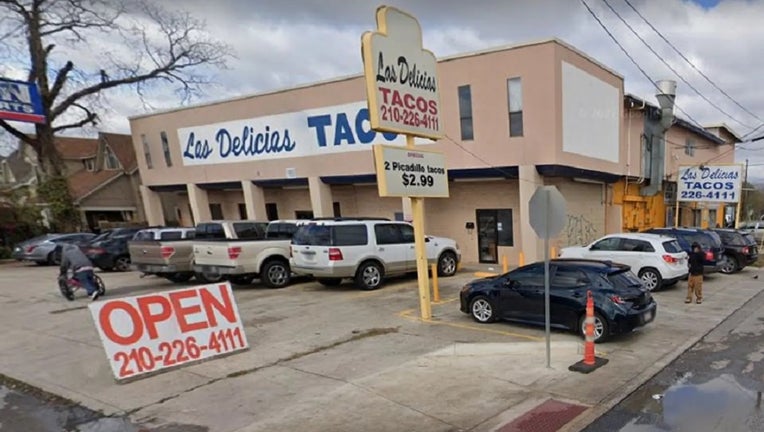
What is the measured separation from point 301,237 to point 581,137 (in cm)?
1074

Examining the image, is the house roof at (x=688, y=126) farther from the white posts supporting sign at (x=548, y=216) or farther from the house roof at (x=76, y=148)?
the house roof at (x=76, y=148)

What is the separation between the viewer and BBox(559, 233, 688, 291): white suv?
11977 millimetres

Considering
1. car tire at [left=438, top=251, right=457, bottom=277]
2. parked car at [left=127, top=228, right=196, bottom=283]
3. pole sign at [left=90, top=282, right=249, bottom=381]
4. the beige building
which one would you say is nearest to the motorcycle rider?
parked car at [left=127, top=228, right=196, bottom=283]

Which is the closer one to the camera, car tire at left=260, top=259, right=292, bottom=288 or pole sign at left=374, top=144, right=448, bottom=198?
pole sign at left=374, top=144, right=448, bottom=198

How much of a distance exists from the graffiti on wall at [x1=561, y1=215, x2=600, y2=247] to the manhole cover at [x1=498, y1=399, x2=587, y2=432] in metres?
12.7

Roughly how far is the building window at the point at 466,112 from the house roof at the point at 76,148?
1378 inches

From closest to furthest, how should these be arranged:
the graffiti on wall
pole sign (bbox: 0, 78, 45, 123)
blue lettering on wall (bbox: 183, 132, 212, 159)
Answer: the graffiti on wall
pole sign (bbox: 0, 78, 45, 123)
blue lettering on wall (bbox: 183, 132, 212, 159)

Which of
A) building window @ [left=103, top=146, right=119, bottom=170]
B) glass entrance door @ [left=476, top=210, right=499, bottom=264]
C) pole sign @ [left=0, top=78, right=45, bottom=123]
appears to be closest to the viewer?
glass entrance door @ [left=476, top=210, right=499, bottom=264]

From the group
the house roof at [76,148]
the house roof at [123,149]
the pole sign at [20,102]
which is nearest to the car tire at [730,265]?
the pole sign at [20,102]

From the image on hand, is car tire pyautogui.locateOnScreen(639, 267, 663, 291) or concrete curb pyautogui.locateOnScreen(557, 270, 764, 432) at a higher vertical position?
concrete curb pyautogui.locateOnScreen(557, 270, 764, 432)

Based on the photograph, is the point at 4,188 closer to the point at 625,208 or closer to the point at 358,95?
the point at 358,95

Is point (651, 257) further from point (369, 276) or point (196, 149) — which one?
point (196, 149)

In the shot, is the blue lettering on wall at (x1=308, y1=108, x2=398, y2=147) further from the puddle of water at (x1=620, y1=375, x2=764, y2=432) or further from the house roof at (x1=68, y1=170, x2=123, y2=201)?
the house roof at (x1=68, y1=170, x2=123, y2=201)

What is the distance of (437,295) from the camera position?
1138 centimetres
